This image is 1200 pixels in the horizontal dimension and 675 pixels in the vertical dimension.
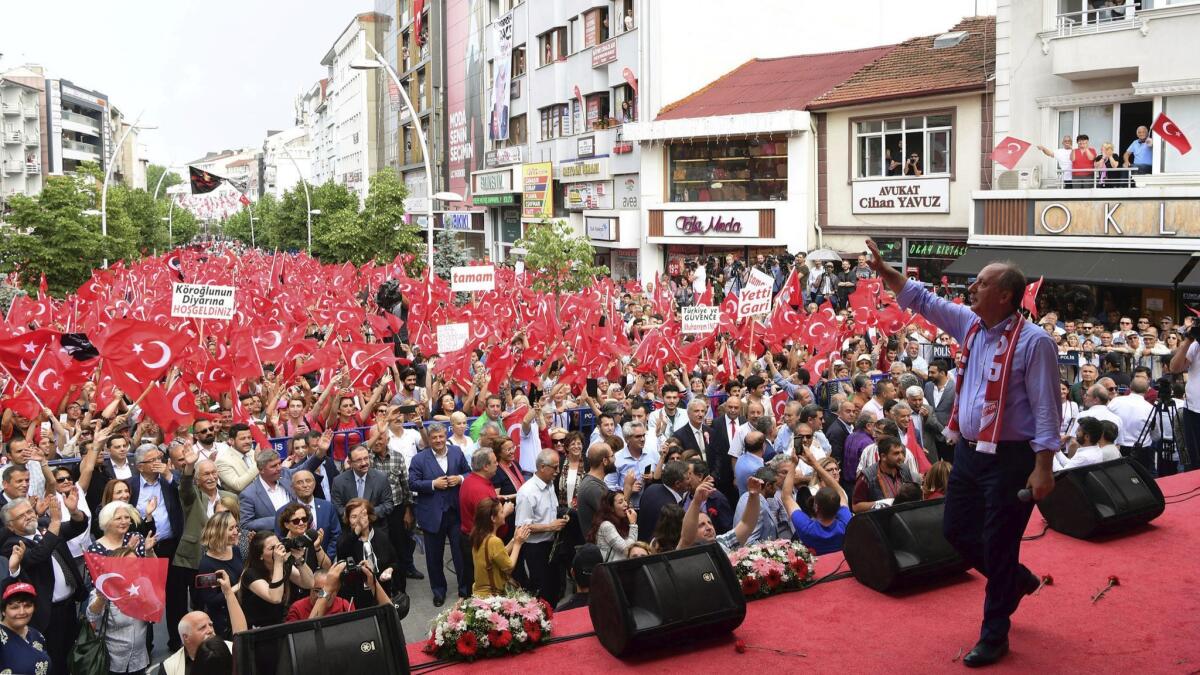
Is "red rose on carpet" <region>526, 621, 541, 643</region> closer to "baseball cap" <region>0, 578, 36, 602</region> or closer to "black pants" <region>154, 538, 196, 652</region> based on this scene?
"baseball cap" <region>0, 578, 36, 602</region>

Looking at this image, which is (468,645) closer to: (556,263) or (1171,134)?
(1171,134)

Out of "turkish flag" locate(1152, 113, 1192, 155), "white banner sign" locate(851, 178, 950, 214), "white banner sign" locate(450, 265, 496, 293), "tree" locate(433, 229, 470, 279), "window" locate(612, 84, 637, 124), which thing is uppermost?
"window" locate(612, 84, 637, 124)

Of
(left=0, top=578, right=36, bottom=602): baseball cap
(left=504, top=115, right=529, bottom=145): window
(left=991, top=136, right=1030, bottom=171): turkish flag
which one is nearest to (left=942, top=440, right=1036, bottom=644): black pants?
(left=0, top=578, right=36, bottom=602): baseball cap

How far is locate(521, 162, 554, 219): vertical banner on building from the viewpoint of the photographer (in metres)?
48.4

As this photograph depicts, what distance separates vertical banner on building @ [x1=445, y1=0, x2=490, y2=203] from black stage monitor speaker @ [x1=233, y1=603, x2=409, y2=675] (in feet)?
178

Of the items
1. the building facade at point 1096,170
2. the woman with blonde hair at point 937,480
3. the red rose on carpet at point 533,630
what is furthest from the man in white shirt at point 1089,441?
the building facade at point 1096,170

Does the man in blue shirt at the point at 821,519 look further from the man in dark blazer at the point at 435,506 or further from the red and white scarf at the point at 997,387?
the man in dark blazer at the point at 435,506

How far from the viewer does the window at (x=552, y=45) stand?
48.3 metres

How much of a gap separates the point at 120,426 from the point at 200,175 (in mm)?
52100

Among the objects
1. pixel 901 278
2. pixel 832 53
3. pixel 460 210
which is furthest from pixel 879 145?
pixel 460 210

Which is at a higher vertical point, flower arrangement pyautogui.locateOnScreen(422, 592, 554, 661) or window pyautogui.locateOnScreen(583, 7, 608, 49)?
window pyautogui.locateOnScreen(583, 7, 608, 49)

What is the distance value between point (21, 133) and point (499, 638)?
10656 cm

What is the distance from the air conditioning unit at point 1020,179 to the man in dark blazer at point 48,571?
23.3 metres

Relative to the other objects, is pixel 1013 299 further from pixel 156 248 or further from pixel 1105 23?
pixel 156 248
